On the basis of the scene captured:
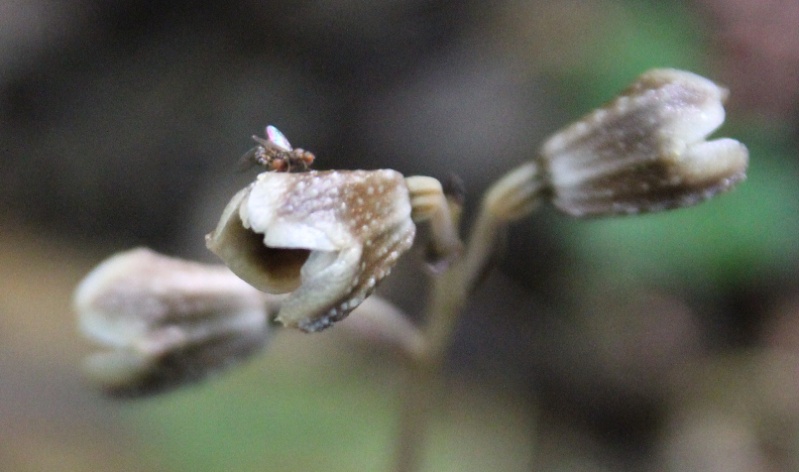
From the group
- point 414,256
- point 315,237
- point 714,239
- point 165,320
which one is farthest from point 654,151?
point 714,239

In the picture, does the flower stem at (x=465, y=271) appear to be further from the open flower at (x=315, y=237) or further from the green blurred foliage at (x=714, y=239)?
the green blurred foliage at (x=714, y=239)

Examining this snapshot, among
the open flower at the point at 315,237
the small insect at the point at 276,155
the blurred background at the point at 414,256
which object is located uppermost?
the blurred background at the point at 414,256

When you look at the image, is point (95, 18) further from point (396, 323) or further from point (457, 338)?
point (396, 323)

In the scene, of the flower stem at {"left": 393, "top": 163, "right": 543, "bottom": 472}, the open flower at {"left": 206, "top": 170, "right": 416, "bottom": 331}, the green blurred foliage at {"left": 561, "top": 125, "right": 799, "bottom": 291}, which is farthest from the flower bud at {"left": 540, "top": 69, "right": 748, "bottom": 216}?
the green blurred foliage at {"left": 561, "top": 125, "right": 799, "bottom": 291}

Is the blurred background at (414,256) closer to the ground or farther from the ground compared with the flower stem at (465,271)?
farther from the ground

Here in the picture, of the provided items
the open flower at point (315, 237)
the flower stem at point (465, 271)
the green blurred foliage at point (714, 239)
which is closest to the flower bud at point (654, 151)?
the flower stem at point (465, 271)

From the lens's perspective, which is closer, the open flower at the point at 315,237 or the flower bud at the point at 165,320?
the open flower at the point at 315,237
